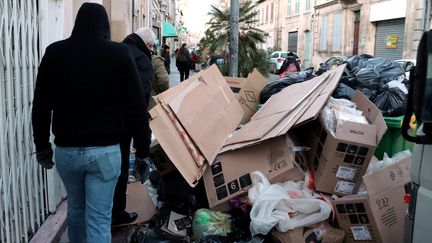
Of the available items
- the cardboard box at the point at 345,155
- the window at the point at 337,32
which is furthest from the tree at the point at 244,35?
the window at the point at 337,32

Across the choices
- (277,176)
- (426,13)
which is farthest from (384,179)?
(426,13)

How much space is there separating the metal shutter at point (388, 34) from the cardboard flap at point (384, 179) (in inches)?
795

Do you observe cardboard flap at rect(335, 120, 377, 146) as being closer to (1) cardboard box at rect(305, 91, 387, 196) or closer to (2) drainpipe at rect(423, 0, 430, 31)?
(1) cardboard box at rect(305, 91, 387, 196)

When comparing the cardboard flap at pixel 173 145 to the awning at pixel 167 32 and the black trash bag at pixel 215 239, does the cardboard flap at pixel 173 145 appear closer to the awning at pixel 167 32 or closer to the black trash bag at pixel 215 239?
the black trash bag at pixel 215 239

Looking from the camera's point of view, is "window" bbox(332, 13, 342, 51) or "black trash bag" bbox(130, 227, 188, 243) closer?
"black trash bag" bbox(130, 227, 188, 243)

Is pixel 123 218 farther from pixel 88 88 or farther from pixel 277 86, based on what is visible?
pixel 277 86

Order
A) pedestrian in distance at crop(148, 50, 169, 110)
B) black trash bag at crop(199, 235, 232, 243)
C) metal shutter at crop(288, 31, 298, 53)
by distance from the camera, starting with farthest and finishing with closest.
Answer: metal shutter at crop(288, 31, 298, 53) → pedestrian in distance at crop(148, 50, 169, 110) → black trash bag at crop(199, 235, 232, 243)

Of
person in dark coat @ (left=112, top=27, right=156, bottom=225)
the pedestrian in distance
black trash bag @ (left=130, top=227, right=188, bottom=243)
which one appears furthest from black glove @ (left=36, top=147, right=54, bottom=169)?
the pedestrian in distance

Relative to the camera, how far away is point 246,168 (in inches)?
156

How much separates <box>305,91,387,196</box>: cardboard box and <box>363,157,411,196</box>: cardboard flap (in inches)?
13.4

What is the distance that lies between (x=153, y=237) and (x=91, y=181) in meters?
1.22

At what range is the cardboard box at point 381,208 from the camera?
3322 mm

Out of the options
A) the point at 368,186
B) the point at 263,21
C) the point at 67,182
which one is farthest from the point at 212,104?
the point at 263,21

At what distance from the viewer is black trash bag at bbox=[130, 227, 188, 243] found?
12.1ft
